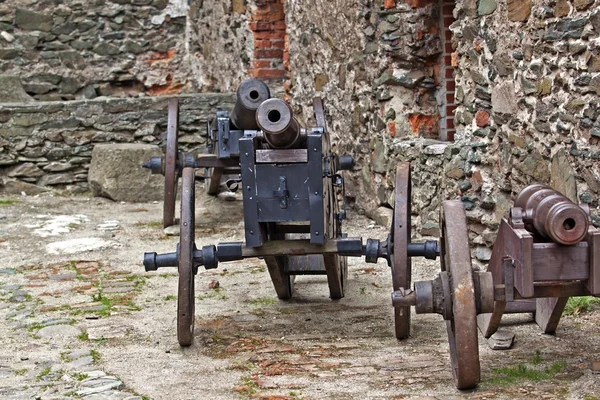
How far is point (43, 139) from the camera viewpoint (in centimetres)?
936

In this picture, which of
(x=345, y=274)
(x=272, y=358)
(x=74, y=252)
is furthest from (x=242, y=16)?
(x=272, y=358)

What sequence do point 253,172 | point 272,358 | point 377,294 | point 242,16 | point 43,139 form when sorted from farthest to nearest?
point 242,16 < point 43,139 < point 377,294 < point 253,172 < point 272,358

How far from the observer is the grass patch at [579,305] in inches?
189

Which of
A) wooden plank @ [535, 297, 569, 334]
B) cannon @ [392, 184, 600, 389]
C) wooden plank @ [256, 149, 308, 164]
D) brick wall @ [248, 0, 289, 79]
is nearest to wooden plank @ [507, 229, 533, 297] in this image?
cannon @ [392, 184, 600, 389]

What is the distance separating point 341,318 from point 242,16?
5.57m

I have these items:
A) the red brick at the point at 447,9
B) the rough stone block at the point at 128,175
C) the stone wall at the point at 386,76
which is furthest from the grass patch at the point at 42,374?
the rough stone block at the point at 128,175

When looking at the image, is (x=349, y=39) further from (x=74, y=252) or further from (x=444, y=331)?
(x=444, y=331)

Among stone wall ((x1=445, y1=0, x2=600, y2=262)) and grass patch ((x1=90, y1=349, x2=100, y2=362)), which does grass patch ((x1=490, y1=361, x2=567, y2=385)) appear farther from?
grass patch ((x1=90, y1=349, x2=100, y2=362))

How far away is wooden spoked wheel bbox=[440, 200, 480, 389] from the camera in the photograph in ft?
11.7

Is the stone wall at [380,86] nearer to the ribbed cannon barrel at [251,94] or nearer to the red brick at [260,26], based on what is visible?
the ribbed cannon barrel at [251,94]

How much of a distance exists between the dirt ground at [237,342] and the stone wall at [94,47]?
5.43 meters

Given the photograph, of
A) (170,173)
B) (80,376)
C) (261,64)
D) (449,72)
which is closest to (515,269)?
(80,376)

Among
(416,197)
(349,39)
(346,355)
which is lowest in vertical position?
(346,355)

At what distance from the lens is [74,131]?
30.9 feet
